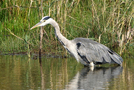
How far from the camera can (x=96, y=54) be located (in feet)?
27.7

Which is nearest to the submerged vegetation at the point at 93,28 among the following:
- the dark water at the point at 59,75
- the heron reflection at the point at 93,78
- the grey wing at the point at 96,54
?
the grey wing at the point at 96,54

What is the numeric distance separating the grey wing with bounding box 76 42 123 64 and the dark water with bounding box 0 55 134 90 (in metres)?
0.27

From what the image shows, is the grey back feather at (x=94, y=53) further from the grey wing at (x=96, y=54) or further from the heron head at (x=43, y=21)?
the heron head at (x=43, y=21)

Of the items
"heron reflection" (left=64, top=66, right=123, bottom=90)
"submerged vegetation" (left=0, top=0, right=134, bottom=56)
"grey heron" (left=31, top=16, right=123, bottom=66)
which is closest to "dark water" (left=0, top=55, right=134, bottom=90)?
"heron reflection" (left=64, top=66, right=123, bottom=90)

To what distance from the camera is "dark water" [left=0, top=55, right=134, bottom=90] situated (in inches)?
222

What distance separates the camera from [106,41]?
387 inches

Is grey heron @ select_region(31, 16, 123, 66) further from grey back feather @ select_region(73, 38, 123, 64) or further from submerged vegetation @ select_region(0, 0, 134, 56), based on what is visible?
submerged vegetation @ select_region(0, 0, 134, 56)

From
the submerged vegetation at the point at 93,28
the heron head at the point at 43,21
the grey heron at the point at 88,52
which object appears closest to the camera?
the grey heron at the point at 88,52

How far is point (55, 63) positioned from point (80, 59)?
26.0 inches

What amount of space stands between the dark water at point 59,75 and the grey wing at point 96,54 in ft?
0.88

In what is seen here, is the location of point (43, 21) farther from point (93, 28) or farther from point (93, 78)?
point (93, 78)

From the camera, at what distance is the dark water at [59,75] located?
5645 millimetres

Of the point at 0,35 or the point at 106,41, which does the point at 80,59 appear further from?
the point at 0,35

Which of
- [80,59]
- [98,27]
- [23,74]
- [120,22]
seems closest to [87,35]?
[98,27]
